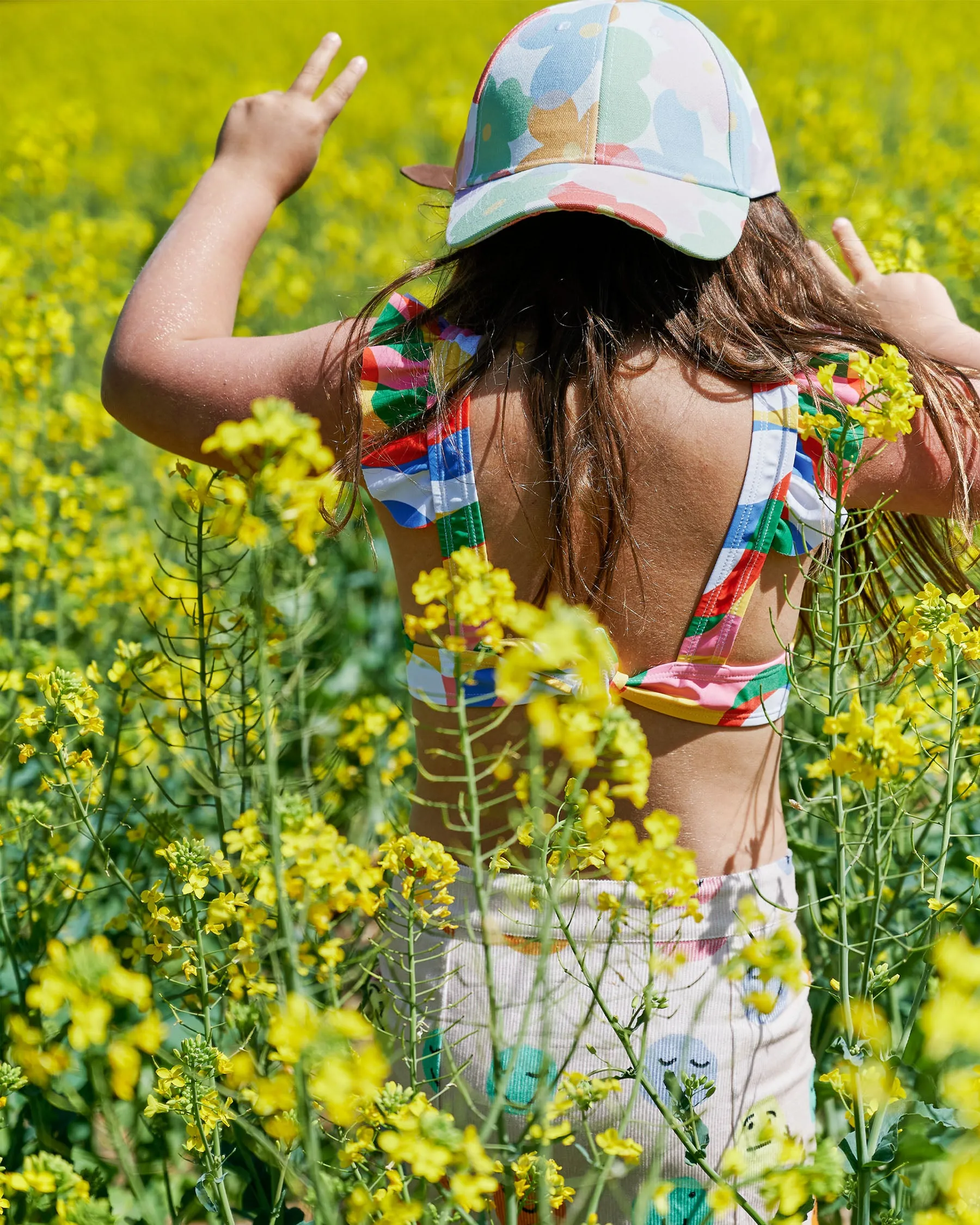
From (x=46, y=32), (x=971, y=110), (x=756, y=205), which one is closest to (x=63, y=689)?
(x=756, y=205)

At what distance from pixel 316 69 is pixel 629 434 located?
0.75 m

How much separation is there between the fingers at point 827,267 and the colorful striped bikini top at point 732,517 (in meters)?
0.22

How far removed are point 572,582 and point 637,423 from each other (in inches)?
7.2

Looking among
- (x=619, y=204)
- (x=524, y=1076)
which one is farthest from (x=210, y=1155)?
(x=619, y=204)

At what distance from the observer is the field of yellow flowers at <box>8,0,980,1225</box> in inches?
30.9

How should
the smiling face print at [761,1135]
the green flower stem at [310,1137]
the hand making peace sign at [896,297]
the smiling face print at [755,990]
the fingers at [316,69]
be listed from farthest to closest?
the fingers at [316,69] → the hand making peace sign at [896,297] → the smiling face print at [755,990] → the smiling face print at [761,1135] → the green flower stem at [310,1137]

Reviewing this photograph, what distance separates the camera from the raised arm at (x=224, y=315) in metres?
1.16

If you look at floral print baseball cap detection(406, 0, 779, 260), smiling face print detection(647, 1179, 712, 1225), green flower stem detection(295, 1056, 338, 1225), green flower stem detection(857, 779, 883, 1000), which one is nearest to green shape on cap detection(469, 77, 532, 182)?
floral print baseball cap detection(406, 0, 779, 260)

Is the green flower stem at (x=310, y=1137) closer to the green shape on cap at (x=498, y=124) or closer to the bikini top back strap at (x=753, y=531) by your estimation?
the bikini top back strap at (x=753, y=531)

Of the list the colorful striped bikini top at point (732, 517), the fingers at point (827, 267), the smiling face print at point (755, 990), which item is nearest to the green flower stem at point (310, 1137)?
the colorful striped bikini top at point (732, 517)

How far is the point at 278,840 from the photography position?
2.47ft

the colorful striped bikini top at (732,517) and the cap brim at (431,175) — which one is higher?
the cap brim at (431,175)

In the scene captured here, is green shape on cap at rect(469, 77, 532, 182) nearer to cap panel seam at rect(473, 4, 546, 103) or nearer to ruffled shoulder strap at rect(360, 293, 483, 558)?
cap panel seam at rect(473, 4, 546, 103)

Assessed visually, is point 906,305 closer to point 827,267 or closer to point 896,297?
point 896,297
